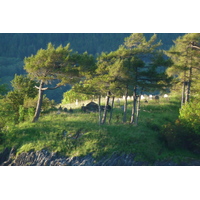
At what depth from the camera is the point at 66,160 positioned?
29.1m

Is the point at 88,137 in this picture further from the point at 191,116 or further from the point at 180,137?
the point at 191,116

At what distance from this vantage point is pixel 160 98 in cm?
5403

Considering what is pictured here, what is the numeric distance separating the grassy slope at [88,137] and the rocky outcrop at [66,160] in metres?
0.54

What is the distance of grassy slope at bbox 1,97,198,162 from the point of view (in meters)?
30.2

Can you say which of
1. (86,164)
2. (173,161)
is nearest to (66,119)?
(86,164)

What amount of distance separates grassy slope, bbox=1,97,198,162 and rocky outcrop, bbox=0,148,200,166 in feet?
1.77

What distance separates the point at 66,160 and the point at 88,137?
3.72 metres

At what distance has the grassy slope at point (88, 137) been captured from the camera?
1189 inches

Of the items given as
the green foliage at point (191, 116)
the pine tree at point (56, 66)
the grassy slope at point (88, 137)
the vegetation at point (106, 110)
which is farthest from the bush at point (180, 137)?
the pine tree at point (56, 66)

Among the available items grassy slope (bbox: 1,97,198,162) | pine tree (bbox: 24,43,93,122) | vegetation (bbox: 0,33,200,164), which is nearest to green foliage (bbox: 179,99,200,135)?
vegetation (bbox: 0,33,200,164)

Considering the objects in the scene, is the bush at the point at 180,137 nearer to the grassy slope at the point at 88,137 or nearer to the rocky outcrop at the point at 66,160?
the grassy slope at the point at 88,137

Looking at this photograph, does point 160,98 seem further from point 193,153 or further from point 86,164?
point 86,164

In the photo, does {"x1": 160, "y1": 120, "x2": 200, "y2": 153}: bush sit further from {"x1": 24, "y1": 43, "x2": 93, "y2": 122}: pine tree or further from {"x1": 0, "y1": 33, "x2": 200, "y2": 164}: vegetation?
{"x1": 24, "y1": 43, "x2": 93, "y2": 122}: pine tree

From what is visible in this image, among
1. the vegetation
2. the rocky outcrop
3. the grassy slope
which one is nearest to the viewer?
the rocky outcrop
